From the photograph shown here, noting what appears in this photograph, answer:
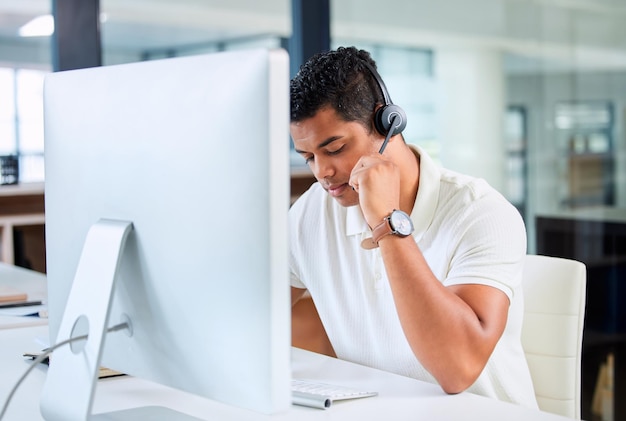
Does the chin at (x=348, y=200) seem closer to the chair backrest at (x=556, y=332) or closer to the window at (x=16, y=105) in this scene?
the chair backrest at (x=556, y=332)

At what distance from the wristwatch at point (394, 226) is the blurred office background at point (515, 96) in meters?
2.12

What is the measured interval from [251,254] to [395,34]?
11.0 feet

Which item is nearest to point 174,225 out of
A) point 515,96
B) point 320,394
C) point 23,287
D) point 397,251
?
point 320,394

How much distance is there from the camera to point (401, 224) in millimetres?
1373

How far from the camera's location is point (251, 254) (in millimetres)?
853

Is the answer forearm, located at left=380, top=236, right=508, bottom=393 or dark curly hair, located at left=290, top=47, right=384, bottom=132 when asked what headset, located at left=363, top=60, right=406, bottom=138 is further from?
forearm, located at left=380, top=236, right=508, bottom=393

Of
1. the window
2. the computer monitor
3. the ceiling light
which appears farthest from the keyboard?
the window

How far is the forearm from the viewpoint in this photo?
1267 millimetres

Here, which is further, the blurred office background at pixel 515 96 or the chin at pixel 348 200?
the blurred office background at pixel 515 96

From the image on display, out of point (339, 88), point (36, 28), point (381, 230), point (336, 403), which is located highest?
point (36, 28)

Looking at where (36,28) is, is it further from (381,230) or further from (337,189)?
(381,230)

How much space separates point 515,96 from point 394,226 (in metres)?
2.58

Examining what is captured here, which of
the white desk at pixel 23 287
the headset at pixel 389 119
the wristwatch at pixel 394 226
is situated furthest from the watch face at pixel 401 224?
the white desk at pixel 23 287

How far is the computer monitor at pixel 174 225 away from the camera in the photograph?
2.77 feet
